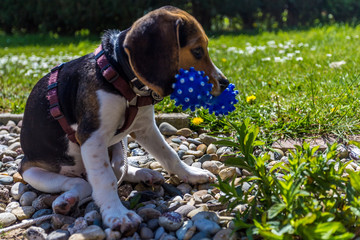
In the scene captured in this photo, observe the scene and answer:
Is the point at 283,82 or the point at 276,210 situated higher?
the point at 276,210

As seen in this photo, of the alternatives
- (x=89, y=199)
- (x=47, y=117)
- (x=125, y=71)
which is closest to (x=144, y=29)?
(x=125, y=71)

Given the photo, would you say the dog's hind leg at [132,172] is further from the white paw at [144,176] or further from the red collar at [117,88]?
the red collar at [117,88]

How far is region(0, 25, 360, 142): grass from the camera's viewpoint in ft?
11.7

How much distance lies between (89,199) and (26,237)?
47 centimetres

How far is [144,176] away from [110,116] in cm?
60

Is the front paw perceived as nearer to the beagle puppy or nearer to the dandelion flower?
the beagle puppy

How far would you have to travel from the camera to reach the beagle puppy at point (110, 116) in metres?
2.38

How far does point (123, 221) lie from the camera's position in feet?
7.76

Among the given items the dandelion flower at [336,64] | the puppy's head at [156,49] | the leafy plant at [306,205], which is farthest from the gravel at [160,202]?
the dandelion flower at [336,64]

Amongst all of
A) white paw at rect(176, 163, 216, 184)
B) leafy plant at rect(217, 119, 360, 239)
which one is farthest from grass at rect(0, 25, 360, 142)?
leafy plant at rect(217, 119, 360, 239)

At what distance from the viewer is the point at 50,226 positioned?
8.52ft

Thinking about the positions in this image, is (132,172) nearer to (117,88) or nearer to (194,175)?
(194,175)

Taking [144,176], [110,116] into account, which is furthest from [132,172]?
[110,116]

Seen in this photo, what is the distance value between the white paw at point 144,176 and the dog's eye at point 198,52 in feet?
2.88
